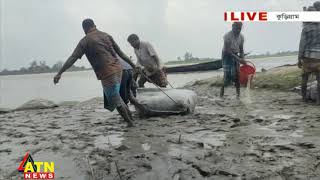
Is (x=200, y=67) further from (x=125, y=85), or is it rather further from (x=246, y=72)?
(x=125, y=85)

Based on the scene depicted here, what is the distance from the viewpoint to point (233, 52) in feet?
28.3

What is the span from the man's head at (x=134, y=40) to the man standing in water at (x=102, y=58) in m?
1.58

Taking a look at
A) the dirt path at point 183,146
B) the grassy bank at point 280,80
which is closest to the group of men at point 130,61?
the dirt path at point 183,146

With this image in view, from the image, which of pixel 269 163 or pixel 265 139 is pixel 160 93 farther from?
pixel 269 163

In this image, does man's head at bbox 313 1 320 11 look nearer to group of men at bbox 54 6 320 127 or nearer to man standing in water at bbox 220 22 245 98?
group of men at bbox 54 6 320 127

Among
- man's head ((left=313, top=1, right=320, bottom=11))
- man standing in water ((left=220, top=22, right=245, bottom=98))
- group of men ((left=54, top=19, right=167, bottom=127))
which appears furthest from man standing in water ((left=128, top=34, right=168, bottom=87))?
man's head ((left=313, top=1, right=320, bottom=11))

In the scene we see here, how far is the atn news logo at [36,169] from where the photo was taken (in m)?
3.49

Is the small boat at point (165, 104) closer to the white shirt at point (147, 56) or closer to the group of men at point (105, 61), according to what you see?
the group of men at point (105, 61)

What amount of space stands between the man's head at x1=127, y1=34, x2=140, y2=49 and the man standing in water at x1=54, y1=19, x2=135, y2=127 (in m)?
1.58

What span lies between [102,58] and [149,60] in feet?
6.82

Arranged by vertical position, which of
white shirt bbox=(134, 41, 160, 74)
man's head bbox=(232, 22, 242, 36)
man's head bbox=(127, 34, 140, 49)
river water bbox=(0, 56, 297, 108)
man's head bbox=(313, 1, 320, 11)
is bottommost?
river water bbox=(0, 56, 297, 108)

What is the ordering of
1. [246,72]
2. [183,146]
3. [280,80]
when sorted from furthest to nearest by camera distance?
[280,80]
[246,72]
[183,146]

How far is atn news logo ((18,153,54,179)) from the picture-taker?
349 centimetres

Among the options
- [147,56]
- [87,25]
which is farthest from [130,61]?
[147,56]
